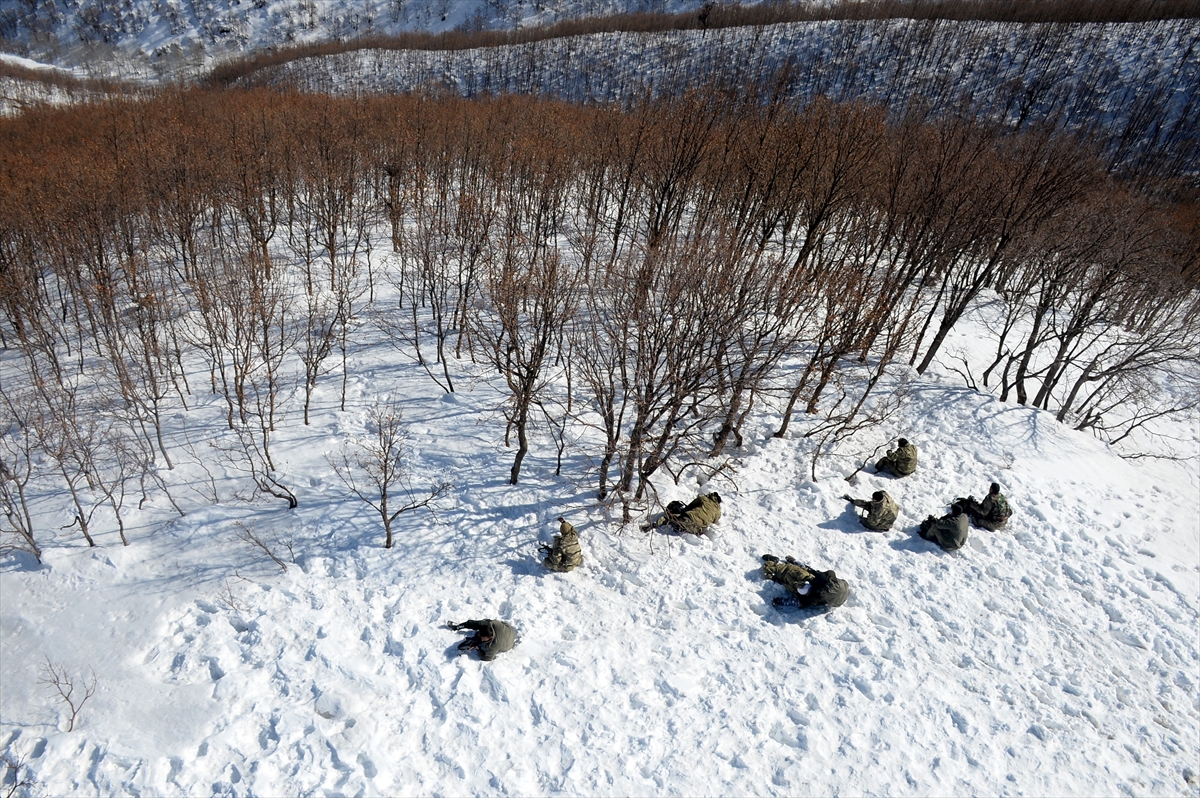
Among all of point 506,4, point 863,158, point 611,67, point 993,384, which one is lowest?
point 993,384

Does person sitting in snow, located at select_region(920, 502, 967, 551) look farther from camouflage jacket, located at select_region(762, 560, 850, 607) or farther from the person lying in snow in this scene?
the person lying in snow

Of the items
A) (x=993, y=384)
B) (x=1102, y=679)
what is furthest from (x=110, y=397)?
(x=993, y=384)

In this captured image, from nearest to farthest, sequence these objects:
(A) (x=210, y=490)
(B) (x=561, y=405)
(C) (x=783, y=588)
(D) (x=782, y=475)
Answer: (C) (x=783, y=588)
(A) (x=210, y=490)
(D) (x=782, y=475)
(B) (x=561, y=405)

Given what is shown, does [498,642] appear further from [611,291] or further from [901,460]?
[901,460]

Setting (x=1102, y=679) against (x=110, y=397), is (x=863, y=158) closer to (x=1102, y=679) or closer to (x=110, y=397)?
(x=1102, y=679)

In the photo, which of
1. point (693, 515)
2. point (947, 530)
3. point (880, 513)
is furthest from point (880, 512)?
point (693, 515)

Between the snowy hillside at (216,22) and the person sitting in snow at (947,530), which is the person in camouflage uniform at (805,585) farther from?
the snowy hillside at (216,22)

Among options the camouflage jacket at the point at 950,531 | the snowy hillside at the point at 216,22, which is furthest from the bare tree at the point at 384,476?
the snowy hillside at the point at 216,22

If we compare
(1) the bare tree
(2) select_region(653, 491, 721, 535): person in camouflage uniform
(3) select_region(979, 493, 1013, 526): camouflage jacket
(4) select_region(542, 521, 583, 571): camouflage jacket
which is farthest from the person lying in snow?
(3) select_region(979, 493, 1013, 526): camouflage jacket
